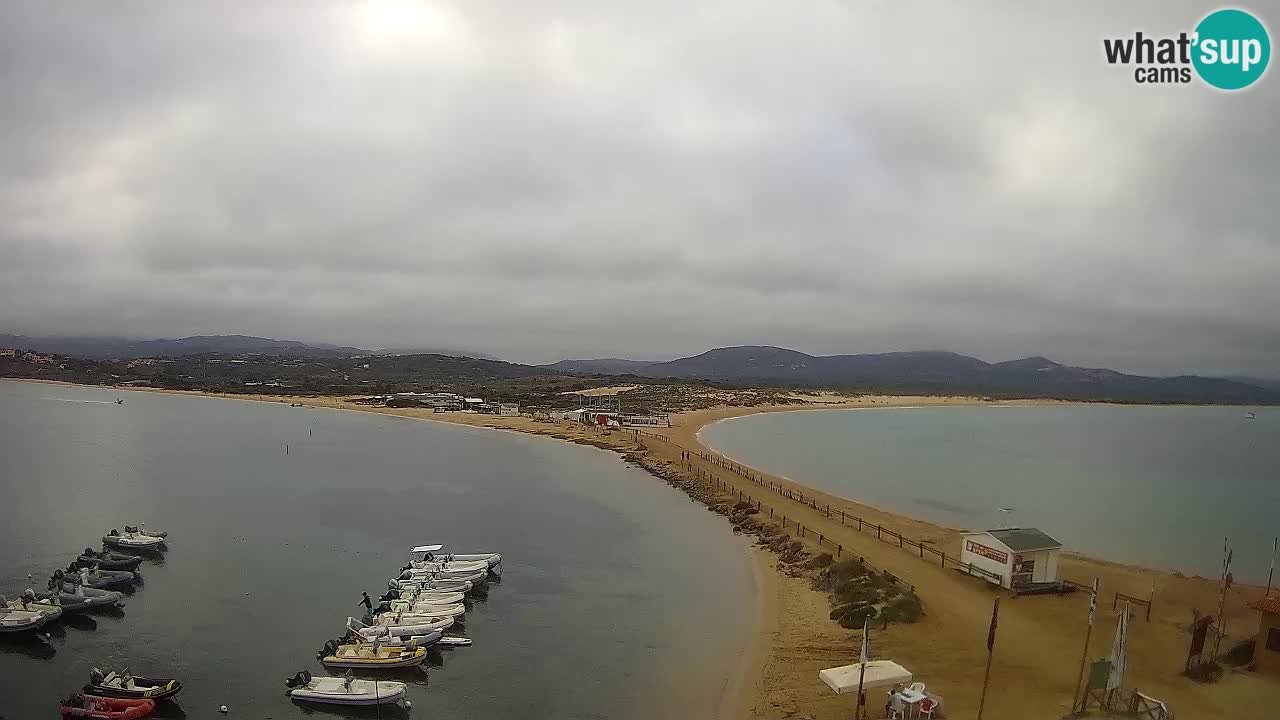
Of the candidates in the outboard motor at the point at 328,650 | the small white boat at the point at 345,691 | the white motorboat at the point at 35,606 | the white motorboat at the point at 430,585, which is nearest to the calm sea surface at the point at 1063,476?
the white motorboat at the point at 430,585

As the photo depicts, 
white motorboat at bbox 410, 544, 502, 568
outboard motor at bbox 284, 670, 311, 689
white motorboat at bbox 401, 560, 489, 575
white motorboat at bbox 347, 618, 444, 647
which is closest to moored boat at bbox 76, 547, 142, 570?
white motorboat at bbox 410, 544, 502, 568

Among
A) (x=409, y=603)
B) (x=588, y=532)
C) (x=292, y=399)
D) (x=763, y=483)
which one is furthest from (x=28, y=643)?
(x=292, y=399)

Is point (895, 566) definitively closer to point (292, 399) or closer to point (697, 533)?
point (697, 533)

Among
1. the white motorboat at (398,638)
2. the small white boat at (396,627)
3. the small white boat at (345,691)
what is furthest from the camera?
the small white boat at (396,627)

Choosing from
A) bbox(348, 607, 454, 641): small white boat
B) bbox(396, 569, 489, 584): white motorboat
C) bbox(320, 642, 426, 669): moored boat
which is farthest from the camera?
bbox(396, 569, 489, 584): white motorboat

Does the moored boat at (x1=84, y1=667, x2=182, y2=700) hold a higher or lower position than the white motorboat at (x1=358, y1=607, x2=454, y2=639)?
lower

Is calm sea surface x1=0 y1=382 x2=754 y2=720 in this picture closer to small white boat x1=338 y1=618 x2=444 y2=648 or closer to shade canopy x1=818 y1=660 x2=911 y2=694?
small white boat x1=338 y1=618 x2=444 y2=648

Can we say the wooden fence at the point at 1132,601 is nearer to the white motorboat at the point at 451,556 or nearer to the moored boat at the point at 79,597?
the white motorboat at the point at 451,556
